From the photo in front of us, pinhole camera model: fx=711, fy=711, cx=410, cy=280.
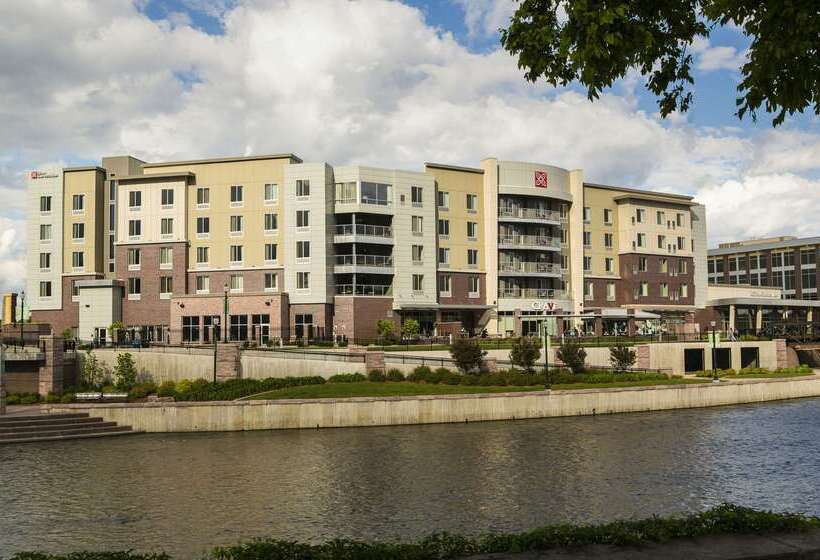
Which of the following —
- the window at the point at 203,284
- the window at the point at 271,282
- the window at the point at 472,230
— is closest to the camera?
the window at the point at 271,282

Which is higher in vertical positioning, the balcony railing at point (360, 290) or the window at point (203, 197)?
the window at point (203, 197)

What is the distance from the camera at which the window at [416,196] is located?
7050 centimetres

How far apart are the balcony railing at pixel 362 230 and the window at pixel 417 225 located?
288cm

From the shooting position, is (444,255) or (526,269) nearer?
(444,255)

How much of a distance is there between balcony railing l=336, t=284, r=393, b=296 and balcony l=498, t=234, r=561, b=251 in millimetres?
15192

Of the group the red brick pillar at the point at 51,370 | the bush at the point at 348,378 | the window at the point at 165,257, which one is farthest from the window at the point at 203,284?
the bush at the point at 348,378

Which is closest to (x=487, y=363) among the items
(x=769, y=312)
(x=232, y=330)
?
(x=232, y=330)

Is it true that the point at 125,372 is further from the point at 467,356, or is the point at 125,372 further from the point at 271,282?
the point at 467,356

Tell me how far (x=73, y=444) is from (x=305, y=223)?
116 feet

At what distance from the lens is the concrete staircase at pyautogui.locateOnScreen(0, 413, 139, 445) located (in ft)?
118

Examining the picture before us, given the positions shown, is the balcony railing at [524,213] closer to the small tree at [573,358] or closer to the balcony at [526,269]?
the balcony at [526,269]

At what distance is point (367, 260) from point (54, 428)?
3607 cm

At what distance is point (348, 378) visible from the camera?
44.2m

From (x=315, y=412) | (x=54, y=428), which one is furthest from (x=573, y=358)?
(x=54, y=428)
